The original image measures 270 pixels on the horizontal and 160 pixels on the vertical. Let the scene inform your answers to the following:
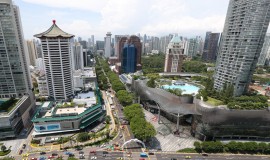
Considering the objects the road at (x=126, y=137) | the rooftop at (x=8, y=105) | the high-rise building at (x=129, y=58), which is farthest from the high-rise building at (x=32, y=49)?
the road at (x=126, y=137)

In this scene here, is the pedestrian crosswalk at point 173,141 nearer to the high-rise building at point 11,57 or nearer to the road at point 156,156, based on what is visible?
the road at point 156,156

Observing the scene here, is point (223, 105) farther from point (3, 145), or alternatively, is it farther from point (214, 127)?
point (3, 145)

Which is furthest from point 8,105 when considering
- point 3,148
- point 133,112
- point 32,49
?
point 32,49

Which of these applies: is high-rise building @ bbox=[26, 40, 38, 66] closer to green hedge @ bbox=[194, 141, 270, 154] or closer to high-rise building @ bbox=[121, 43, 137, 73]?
high-rise building @ bbox=[121, 43, 137, 73]

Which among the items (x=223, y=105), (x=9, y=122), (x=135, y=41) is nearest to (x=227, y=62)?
(x=223, y=105)

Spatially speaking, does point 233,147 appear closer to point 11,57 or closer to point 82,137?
point 82,137

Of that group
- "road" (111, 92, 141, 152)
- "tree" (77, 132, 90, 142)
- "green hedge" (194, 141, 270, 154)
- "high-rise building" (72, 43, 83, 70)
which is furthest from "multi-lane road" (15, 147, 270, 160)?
"high-rise building" (72, 43, 83, 70)
